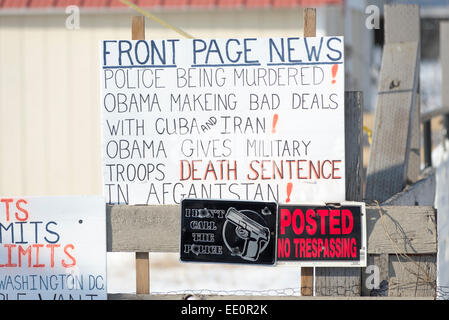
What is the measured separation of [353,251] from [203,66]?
4.31ft

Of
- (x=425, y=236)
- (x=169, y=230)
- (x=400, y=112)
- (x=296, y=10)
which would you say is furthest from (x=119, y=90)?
(x=296, y=10)

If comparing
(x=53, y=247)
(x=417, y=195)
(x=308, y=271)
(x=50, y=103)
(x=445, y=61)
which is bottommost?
(x=308, y=271)

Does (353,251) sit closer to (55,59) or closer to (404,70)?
(404,70)

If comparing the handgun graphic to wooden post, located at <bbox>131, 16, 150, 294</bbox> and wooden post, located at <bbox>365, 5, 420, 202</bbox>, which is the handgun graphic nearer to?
wooden post, located at <bbox>131, 16, 150, 294</bbox>

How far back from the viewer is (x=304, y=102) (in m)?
4.20

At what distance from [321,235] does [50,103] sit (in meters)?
7.99

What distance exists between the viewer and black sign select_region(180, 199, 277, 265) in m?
4.12

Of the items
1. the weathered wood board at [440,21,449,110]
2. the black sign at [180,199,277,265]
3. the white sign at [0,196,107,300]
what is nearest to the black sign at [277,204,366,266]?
the black sign at [180,199,277,265]

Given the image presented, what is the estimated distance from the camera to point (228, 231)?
416cm

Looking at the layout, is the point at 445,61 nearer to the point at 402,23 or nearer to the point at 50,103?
the point at 402,23

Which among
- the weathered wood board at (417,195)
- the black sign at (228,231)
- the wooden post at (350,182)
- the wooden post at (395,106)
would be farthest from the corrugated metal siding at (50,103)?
the wooden post at (350,182)

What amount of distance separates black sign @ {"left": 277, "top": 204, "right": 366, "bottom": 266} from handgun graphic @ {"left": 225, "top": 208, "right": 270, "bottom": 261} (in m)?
0.10

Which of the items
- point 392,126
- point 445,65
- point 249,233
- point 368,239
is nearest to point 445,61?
point 445,65

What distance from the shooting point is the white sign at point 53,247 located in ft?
13.9
